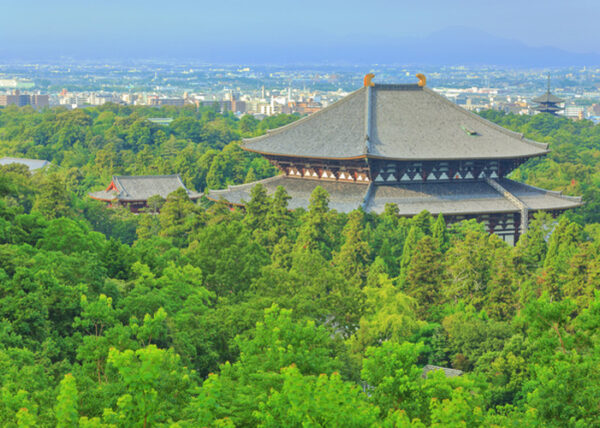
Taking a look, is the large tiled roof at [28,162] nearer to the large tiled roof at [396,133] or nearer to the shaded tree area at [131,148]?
the shaded tree area at [131,148]

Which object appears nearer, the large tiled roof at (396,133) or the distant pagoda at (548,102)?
the large tiled roof at (396,133)

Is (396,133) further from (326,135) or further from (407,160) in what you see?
(326,135)

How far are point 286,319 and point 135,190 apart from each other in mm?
35662

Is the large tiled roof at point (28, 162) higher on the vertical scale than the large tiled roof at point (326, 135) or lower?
lower

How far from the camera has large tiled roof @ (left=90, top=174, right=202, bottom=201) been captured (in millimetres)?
49312

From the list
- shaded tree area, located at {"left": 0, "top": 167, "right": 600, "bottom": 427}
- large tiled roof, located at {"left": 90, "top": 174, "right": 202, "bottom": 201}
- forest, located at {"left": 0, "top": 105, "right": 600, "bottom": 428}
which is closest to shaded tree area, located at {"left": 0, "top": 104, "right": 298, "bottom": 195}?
large tiled roof, located at {"left": 90, "top": 174, "right": 202, "bottom": 201}

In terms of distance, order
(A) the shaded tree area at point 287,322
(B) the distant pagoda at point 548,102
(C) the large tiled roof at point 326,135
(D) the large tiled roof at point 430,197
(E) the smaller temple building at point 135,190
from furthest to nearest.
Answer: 1. (B) the distant pagoda at point 548,102
2. (E) the smaller temple building at point 135,190
3. (C) the large tiled roof at point 326,135
4. (D) the large tiled roof at point 430,197
5. (A) the shaded tree area at point 287,322

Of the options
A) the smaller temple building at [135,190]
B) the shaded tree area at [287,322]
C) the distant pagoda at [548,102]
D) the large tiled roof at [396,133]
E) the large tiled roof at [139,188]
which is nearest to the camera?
the shaded tree area at [287,322]

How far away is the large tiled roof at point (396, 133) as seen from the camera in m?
41.8

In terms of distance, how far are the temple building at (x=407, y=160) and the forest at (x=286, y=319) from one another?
2020 millimetres

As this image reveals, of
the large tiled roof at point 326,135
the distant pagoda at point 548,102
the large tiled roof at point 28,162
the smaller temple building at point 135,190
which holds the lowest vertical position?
the large tiled roof at point 28,162

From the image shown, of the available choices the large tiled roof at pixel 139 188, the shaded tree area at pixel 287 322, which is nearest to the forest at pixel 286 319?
the shaded tree area at pixel 287 322

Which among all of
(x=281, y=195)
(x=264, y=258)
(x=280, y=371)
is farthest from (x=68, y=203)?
(x=280, y=371)

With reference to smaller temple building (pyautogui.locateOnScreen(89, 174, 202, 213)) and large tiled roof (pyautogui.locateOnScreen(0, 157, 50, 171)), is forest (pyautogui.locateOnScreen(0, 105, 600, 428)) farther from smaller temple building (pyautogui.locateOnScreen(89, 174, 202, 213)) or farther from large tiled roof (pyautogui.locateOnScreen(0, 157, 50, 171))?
large tiled roof (pyautogui.locateOnScreen(0, 157, 50, 171))
